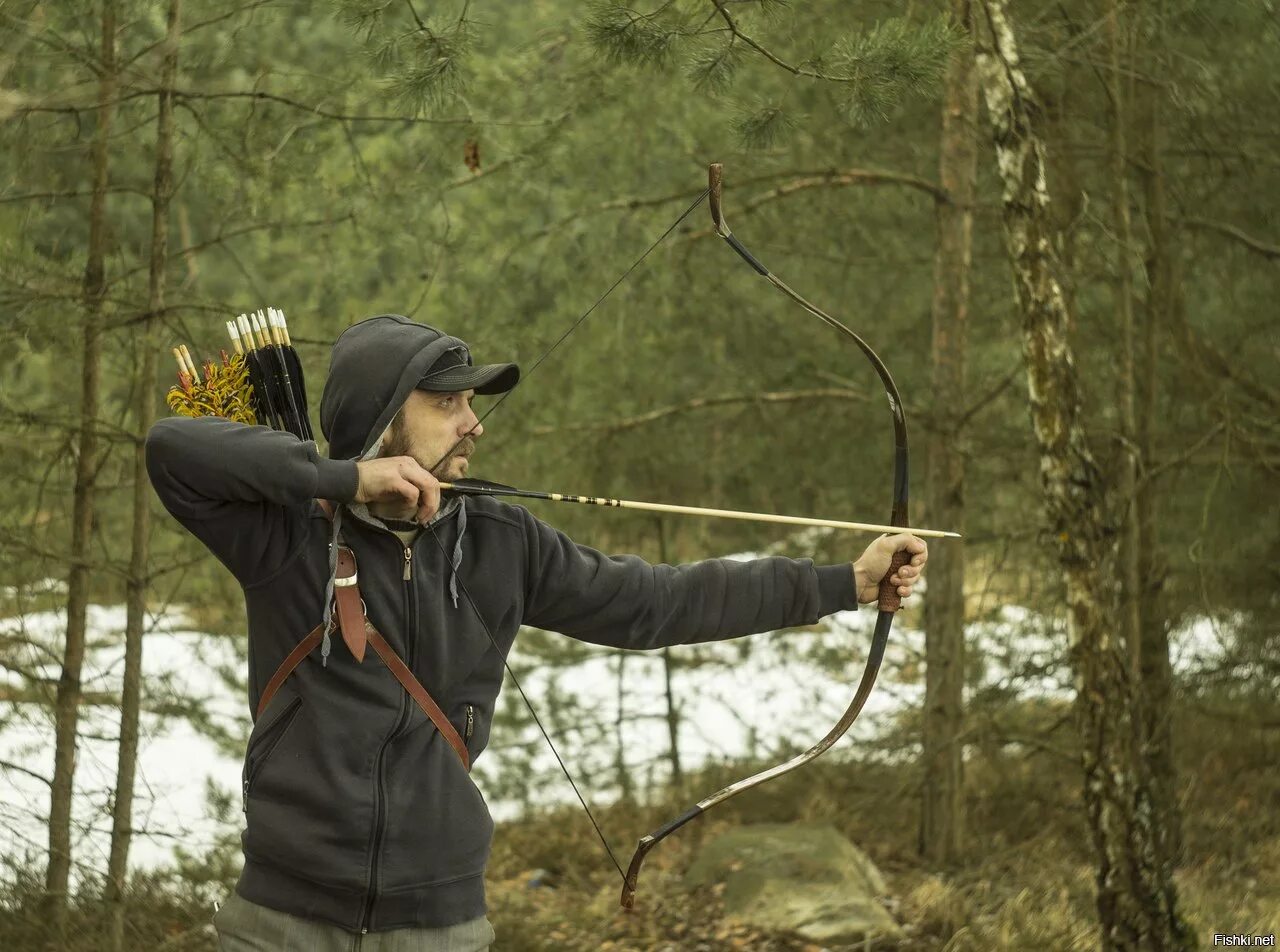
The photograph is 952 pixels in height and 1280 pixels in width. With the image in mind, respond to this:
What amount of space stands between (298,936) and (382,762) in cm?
29

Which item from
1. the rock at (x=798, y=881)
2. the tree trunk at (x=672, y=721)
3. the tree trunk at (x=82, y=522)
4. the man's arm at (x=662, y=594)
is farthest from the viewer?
the tree trunk at (x=672, y=721)

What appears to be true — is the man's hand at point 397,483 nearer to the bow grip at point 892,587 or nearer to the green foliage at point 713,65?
the bow grip at point 892,587

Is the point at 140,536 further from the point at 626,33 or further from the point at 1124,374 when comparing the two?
the point at 1124,374

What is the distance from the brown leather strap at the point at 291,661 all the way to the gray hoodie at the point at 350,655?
0.02 meters

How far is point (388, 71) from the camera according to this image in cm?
393

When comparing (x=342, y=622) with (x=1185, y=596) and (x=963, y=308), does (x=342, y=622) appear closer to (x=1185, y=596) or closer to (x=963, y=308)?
(x=963, y=308)

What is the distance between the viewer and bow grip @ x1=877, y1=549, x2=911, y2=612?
2645 millimetres

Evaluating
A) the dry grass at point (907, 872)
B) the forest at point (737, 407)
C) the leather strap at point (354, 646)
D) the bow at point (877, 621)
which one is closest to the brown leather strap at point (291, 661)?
the leather strap at point (354, 646)

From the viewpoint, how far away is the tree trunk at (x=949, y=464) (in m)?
6.12

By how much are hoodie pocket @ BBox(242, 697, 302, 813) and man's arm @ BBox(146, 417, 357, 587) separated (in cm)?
21

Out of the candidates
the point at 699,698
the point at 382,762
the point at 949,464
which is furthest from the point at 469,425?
the point at 699,698

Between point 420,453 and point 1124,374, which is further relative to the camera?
point 1124,374

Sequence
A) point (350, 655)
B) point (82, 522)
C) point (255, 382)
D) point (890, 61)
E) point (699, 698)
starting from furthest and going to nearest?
1. point (699, 698)
2. point (82, 522)
3. point (890, 61)
4. point (255, 382)
5. point (350, 655)

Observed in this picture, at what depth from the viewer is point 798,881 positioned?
230 inches
